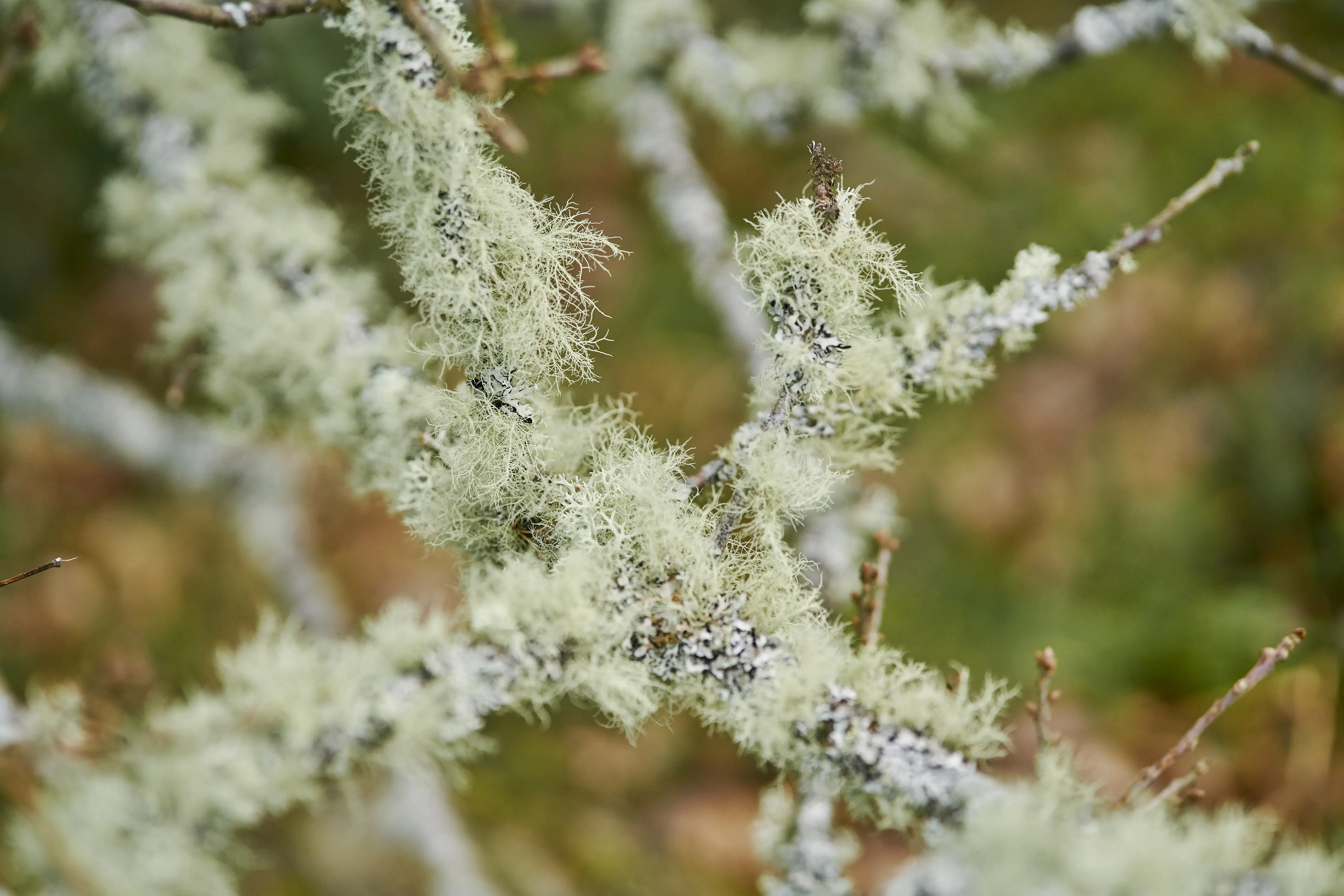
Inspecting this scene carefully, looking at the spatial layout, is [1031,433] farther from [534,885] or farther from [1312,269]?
[534,885]

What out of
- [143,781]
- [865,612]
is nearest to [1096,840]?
[865,612]

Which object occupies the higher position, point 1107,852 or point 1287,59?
point 1287,59

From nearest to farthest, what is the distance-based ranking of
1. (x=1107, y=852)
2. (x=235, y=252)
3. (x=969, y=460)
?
(x=1107, y=852) < (x=235, y=252) < (x=969, y=460)

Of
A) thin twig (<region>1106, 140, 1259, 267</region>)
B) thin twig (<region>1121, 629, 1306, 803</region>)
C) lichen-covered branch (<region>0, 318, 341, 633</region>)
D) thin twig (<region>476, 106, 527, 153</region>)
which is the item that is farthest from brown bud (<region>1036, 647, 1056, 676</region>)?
lichen-covered branch (<region>0, 318, 341, 633</region>)

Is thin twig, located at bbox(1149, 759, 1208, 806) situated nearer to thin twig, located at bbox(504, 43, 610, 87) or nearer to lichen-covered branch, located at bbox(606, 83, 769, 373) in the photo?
thin twig, located at bbox(504, 43, 610, 87)

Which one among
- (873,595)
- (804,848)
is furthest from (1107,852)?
(804,848)

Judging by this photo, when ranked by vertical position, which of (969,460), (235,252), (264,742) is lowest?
(264,742)

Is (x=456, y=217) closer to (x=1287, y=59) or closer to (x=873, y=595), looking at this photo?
(x=873, y=595)
